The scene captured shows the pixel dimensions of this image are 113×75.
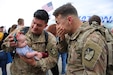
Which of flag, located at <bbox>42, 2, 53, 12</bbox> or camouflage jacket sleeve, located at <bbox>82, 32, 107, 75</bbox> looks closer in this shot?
camouflage jacket sleeve, located at <bbox>82, 32, 107, 75</bbox>

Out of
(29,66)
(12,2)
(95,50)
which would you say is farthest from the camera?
(12,2)

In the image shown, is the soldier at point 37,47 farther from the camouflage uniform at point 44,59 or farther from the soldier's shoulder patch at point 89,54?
the soldier's shoulder patch at point 89,54

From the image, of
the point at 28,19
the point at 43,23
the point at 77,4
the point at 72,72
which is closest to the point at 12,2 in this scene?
the point at 28,19

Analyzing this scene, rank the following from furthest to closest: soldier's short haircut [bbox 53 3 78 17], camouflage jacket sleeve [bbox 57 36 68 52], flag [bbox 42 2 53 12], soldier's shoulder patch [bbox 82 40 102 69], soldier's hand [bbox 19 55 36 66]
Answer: flag [bbox 42 2 53 12], camouflage jacket sleeve [bbox 57 36 68 52], soldier's hand [bbox 19 55 36 66], soldier's short haircut [bbox 53 3 78 17], soldier's shoulder patch [bbox 82 40 102 69]

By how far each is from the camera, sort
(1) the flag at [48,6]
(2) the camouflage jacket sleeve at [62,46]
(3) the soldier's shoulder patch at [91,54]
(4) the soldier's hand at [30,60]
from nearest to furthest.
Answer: (3) the soldier's shoulder patch at [91,54]
(4) the soldier's hand at [30,60]
(2) the camouflage jacket sleeve at [62,46]
(1) the flag at [48,6]

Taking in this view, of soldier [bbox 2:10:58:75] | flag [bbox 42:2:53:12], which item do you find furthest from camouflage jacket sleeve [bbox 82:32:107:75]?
flag [bbox 42:2:53:12]

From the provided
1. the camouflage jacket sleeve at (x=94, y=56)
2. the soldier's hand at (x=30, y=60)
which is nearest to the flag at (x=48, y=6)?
the soldier's hand at (x=30, y=60)

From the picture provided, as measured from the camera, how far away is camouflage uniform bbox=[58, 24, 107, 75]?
2000 mm

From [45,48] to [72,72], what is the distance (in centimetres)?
82

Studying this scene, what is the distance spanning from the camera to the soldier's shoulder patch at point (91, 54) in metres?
2.00

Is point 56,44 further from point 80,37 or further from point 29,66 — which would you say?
point 80,37

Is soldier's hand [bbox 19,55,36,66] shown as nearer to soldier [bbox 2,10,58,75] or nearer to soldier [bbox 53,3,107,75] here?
soldier [bbox 2,10,58,75]

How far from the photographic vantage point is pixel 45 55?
298cm

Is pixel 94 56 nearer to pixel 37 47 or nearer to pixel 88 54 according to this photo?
pixel 88 54
